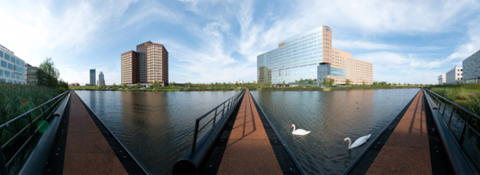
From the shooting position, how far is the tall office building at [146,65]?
4751 inches

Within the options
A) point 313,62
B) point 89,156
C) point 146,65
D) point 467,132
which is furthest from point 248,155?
point 146,65

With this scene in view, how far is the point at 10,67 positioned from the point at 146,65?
87450 mm

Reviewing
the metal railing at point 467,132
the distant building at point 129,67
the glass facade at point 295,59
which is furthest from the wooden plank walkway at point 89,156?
the distant building at point 129,67

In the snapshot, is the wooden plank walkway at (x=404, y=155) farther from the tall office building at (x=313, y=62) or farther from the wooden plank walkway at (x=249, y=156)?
the tall office building at (x=313, y=62)

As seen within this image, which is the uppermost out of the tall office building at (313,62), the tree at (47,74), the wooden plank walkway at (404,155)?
the tall office building at (313,62)

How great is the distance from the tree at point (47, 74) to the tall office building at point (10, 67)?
6182mm

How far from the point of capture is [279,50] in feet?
365

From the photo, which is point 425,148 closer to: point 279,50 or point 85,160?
point 85,160

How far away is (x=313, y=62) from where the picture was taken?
89.4 metres

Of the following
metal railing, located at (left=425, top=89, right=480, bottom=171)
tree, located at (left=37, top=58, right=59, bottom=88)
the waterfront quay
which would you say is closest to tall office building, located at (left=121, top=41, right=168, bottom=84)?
tree, located at (left=37, top=58, right=59, bottom=88)

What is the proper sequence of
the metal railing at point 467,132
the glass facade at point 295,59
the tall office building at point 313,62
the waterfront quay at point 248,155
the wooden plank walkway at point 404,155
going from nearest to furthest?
the waterfront quay at point 248,155 → the wooden plank walkway at point 404,155 → the metal railing at point 467,132 → the tall office building at point 313,62 → the glass facade at point 295,59

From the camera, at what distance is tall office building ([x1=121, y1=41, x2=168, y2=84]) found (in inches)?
4751

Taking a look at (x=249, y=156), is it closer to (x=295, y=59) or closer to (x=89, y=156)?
(x=89, y=156)

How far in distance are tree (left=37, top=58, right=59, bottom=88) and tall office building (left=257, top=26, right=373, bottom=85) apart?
327 ft
